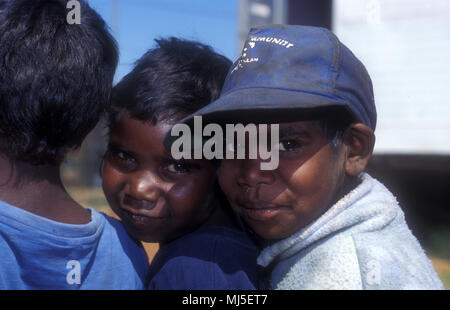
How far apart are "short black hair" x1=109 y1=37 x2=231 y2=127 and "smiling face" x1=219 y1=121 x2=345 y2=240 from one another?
1.02 feet

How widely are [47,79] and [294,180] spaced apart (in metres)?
0.67

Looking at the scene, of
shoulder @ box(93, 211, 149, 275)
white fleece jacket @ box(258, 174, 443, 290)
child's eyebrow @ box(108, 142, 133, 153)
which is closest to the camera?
white fleece jacket @ box(258, 174, 443, 290)

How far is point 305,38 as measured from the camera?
1.40 m

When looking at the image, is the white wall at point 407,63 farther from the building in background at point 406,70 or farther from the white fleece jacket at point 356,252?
the white fleece jacket at point 356,252

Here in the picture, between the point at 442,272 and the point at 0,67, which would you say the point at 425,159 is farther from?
the point at 0,67

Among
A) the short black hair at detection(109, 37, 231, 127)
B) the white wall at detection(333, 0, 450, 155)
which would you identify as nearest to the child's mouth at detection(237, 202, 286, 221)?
the short black hair at detection(109, 37, 231, 127)

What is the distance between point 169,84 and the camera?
5.16ft

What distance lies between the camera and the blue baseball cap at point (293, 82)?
1.30 m

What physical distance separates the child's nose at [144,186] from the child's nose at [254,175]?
0.31 m

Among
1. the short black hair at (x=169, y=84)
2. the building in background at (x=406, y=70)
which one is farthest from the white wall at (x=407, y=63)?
the short black hair at (x=169, y=84)

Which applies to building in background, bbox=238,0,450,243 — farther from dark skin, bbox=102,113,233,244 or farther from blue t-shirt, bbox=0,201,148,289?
blue t-shirt, bbox=0,201,148,289
